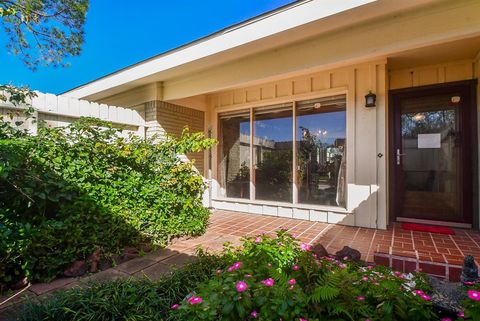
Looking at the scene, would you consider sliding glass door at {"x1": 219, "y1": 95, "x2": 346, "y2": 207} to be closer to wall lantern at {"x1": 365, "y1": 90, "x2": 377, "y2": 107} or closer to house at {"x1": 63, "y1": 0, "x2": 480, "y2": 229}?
house at {"x1": 63, "y1": 0, "x2": 480, "y2": 229}

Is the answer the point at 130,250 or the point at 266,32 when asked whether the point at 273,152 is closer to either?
the point at 266,32

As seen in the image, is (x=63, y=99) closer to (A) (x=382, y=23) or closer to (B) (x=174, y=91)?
(B) (x=174, y=91)

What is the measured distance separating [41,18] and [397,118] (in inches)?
246

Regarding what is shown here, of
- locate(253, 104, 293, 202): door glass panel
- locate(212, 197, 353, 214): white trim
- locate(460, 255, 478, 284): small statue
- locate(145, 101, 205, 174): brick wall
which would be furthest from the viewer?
locate(145, 101, 205, 174): brick wall

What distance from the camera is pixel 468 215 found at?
371 centimetres

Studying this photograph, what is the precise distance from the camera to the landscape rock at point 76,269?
2.36m

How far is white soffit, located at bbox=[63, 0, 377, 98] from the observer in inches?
111

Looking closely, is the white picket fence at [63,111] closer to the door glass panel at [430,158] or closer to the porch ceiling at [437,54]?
the porch ceiling at [437,54]

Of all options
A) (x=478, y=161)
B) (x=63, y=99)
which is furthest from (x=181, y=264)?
(x=478, y=161)

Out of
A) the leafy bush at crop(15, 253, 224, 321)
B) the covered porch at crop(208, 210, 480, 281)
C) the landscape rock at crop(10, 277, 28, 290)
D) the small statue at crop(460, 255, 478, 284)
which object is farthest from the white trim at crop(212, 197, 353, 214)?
the landscape rock at crop(10, 277, 28, 290)

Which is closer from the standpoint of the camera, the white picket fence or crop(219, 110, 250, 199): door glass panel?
the white picket fence

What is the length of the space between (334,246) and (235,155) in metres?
3.01

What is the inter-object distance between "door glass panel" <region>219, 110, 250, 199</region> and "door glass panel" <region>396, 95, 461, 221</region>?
2.78 meters

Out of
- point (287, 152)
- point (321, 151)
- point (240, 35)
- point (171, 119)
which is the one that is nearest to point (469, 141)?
point (321, 151)
